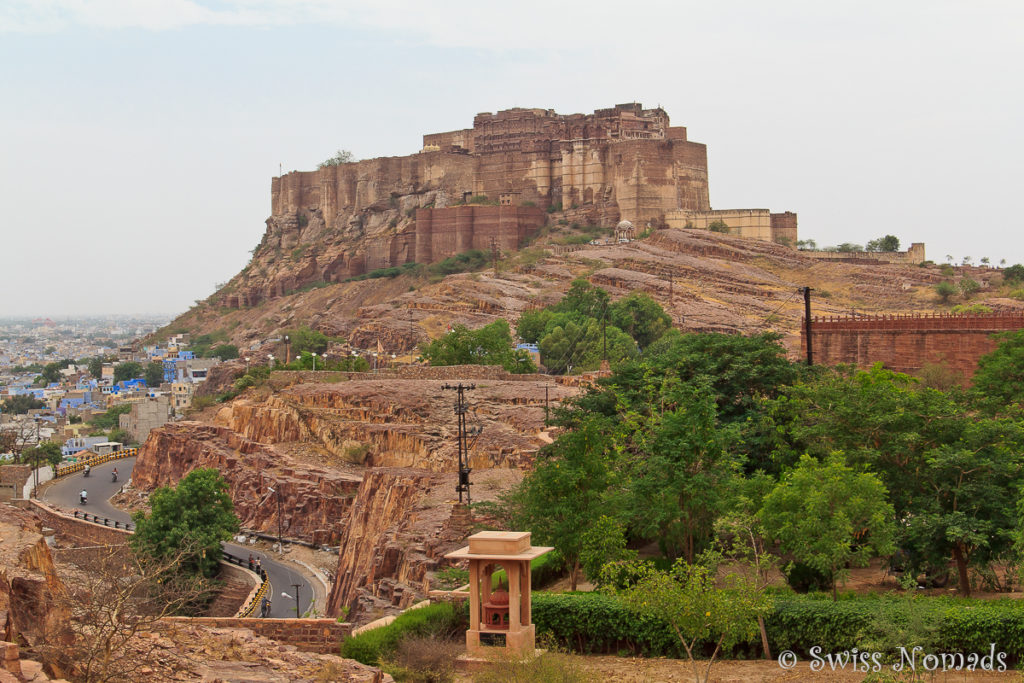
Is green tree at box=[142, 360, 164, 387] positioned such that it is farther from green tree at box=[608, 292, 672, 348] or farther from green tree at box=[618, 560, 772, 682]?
green tree at box=[618, 560, 772, 682]

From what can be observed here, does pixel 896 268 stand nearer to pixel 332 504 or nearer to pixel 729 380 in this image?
pixel 332 504

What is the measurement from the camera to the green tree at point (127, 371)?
109000 millimetres

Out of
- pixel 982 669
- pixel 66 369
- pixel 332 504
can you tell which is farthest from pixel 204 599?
pixel 66 369

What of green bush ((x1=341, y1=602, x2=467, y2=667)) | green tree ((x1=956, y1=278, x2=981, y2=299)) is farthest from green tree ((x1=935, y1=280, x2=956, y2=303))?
green bush ((x1=341, y1=602, x2=467, y2=667))

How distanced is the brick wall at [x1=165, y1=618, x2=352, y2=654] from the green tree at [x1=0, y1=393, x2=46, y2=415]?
8855cm

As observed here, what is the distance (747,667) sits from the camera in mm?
17219

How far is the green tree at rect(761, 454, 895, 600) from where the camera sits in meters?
18.4

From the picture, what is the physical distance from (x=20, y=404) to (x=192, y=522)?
247 feet

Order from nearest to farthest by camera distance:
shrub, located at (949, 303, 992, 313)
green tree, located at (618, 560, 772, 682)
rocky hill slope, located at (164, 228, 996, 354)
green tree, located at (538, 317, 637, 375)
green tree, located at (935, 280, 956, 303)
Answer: green tree, located at (618, 560, 772, 682), shrub, located at (949, 303, 992, 313), green tree, located at (538, 317, 637, 375), rocky hill slope, located at (164, 228, 996, 354), green tree, located at (935, 280, 956, 303)

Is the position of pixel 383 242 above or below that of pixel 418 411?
above

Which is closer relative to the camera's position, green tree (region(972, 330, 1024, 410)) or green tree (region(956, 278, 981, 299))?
green tree (region(972, 330, 1024, 410))

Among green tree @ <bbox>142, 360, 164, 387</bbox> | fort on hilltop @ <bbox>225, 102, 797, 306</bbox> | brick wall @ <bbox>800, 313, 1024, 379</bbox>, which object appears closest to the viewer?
brick wall @ <bbox>800, 313, 1024, 379</bbox>

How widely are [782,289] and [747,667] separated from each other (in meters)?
49.4

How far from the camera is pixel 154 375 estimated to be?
104 metres
